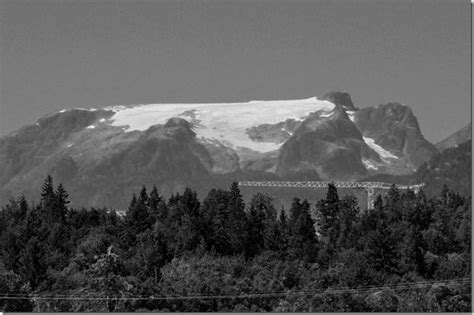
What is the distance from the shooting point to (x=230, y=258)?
15300 centimetres

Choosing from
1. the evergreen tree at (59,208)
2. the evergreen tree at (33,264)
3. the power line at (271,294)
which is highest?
the evergreen tree at (59,208)

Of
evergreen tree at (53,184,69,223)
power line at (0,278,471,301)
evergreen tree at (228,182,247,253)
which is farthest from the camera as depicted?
evergreen tree at (53,184,69,223)

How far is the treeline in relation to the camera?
120m

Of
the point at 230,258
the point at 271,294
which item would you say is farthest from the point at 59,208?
the point at 271,294

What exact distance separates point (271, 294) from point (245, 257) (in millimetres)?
32483

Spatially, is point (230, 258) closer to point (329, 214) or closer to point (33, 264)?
point (33, 264)

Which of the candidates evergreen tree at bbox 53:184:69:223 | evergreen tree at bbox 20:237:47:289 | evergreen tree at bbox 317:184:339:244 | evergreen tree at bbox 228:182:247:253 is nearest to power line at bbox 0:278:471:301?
evergreen tree at bbox 20:237:47:289

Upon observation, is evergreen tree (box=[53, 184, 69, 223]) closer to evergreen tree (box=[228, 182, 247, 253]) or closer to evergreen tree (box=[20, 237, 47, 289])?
evergreen tree (box=[228, 182, 247, 253])

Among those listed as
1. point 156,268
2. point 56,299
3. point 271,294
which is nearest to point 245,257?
point 156,268

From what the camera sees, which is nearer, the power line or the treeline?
the power line

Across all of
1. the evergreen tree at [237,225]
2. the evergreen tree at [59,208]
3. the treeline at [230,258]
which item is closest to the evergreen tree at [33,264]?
the treeline at [230,258]

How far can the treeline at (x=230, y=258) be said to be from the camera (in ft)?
393

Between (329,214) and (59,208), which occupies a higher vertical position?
(59,208)

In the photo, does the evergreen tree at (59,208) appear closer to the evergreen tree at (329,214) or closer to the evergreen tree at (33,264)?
the evergreen tree at (329,214)
